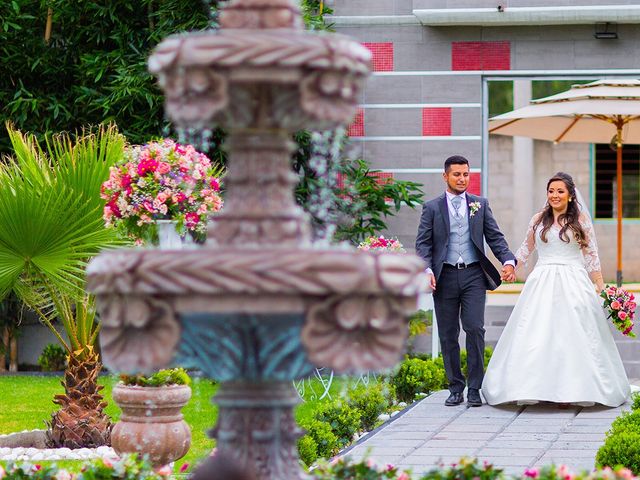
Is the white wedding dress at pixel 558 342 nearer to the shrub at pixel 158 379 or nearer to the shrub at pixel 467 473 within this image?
the shrub at pixel 158 379

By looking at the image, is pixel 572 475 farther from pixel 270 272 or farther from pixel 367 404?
pixel 367 404

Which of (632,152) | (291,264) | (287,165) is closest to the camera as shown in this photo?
(291,264)

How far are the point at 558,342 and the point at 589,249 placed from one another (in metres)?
0.83

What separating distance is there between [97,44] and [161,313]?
1172cm

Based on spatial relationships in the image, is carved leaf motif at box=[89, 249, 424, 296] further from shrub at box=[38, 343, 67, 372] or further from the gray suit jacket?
shrub at box=[38, 343, 67, 372]

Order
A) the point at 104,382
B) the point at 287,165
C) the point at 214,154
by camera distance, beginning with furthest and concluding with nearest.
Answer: the point at 214,154 → the point at 104,382 → the point at 287,165

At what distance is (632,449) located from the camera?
22.5ft

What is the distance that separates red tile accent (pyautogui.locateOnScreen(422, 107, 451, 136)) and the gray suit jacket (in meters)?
4.54

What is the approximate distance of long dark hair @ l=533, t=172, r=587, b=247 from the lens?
10.9 metres

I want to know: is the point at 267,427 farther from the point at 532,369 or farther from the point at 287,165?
the point at 532,369

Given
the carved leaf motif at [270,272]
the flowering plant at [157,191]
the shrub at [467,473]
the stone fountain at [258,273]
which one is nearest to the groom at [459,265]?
the flowering plant at [157,191]

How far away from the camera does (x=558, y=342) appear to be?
35.4 ft

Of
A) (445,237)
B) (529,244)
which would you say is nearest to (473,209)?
(445,237)

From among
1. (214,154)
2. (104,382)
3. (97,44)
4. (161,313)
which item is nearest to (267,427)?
(161,313)
